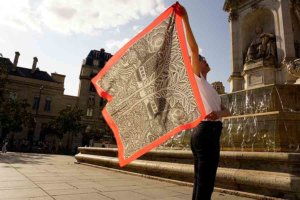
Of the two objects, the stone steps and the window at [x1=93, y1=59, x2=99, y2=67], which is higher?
the window at [x1=93, y1=59, x2=99, y2=67]

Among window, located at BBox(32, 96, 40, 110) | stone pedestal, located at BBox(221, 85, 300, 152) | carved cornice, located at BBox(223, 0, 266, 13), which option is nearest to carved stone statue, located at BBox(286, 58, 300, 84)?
stone pedestal, located at BBox(221, 85, 300, 152)

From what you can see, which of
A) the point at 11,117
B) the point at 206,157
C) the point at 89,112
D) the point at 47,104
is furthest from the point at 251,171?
the point at 89,112

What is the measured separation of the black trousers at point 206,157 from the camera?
2.64m

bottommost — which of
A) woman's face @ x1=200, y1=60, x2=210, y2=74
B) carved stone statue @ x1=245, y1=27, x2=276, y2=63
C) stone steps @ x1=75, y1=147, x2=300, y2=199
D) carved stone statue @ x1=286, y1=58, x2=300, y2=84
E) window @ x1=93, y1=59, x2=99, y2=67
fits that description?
stone steps @ x1=75, y1=147, x2=300, y2=199

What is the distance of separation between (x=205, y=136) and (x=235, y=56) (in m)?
12.6

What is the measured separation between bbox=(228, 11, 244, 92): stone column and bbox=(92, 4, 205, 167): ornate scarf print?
35.3ft

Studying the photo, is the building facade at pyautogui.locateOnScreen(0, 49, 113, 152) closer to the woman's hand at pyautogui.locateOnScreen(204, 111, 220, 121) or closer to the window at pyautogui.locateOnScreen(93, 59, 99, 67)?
the window at pyautogui.locateOnScreen(93, 59, 99, 67)

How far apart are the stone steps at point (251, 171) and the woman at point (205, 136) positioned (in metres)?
2.07

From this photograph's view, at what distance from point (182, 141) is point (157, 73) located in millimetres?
4738

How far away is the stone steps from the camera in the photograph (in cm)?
410

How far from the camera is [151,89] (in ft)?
11.4

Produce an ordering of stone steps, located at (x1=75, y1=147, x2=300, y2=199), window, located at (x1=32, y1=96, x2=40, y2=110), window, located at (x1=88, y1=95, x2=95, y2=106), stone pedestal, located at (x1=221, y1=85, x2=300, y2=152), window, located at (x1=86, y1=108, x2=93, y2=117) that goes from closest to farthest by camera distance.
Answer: stone steps, located at (x1=75, y1=147, x2=300, y2=199) < stone pedestal, located at (x1=221, y1=85, x2=300, y2=152) < window, located at (x1=32, y1=96, x2=40, y2=110) < window, located at (x1=86, y1=108, x2=93, y2=117) < window, located at (x1=88, y1=95, x2=95, y2=106)

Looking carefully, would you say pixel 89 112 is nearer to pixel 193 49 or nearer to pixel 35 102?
pixel 35 102

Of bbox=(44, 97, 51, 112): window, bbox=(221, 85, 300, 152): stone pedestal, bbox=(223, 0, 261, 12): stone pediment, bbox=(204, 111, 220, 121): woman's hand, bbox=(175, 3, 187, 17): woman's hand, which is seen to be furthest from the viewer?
bbox=(44, 97, 51, 112): window
